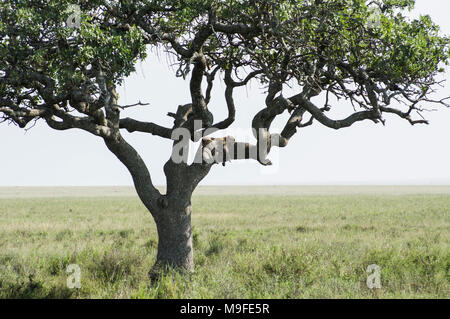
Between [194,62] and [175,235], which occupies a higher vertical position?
[194,62]

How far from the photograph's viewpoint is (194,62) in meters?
9.39

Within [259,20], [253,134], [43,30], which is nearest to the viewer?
[43,30]

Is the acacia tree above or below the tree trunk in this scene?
above

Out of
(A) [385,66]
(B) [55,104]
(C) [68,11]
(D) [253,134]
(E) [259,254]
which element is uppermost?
(C) [68,11]

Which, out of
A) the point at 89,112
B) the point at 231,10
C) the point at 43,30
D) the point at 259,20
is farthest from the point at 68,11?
the point at 259,20

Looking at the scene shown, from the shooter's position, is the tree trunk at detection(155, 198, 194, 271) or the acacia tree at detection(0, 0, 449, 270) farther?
the tree trunk at detection(155, 198, 194, 271)

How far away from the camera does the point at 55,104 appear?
9.24 meters

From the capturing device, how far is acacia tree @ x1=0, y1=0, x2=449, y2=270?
7844 mm

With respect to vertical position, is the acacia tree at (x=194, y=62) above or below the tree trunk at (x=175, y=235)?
above

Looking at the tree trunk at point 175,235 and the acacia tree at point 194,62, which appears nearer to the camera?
the acacia tree at point 194,62

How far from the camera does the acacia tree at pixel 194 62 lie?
7844 millimetres
